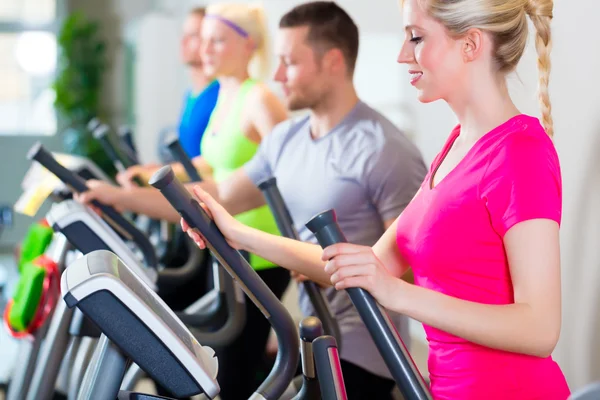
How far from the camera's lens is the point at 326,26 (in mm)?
2420

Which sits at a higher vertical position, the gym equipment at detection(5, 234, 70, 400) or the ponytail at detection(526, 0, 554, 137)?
the ponytail at detection(526, 0, 554, 137)

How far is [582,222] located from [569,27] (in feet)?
1.35

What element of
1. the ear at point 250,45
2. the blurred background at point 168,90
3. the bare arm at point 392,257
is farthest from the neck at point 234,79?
the bare arm at point 392,257

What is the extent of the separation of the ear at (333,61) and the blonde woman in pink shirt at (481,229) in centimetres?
88

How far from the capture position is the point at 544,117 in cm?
151

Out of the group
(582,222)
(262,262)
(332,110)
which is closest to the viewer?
(582,222)

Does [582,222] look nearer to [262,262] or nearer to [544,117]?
[544,117]

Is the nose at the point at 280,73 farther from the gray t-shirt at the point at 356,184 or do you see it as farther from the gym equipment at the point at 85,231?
the gym equipment at the point at 85,231

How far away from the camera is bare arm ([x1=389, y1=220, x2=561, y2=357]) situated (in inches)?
48.1

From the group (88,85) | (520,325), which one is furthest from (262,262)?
(88,85)

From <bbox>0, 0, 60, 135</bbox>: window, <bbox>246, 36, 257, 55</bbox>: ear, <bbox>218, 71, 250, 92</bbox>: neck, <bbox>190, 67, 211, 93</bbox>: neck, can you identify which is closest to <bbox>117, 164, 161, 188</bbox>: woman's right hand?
<bbox>218, 71, 250, 92</bbox>: neck

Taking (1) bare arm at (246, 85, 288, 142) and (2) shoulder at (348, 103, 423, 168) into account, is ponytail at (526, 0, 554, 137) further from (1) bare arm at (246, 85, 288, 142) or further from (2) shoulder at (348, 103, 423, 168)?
(1) bare arm at (246, 85, 288, 142)

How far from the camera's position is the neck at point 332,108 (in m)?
2.29

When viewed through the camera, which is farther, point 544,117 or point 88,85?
point 88,85
